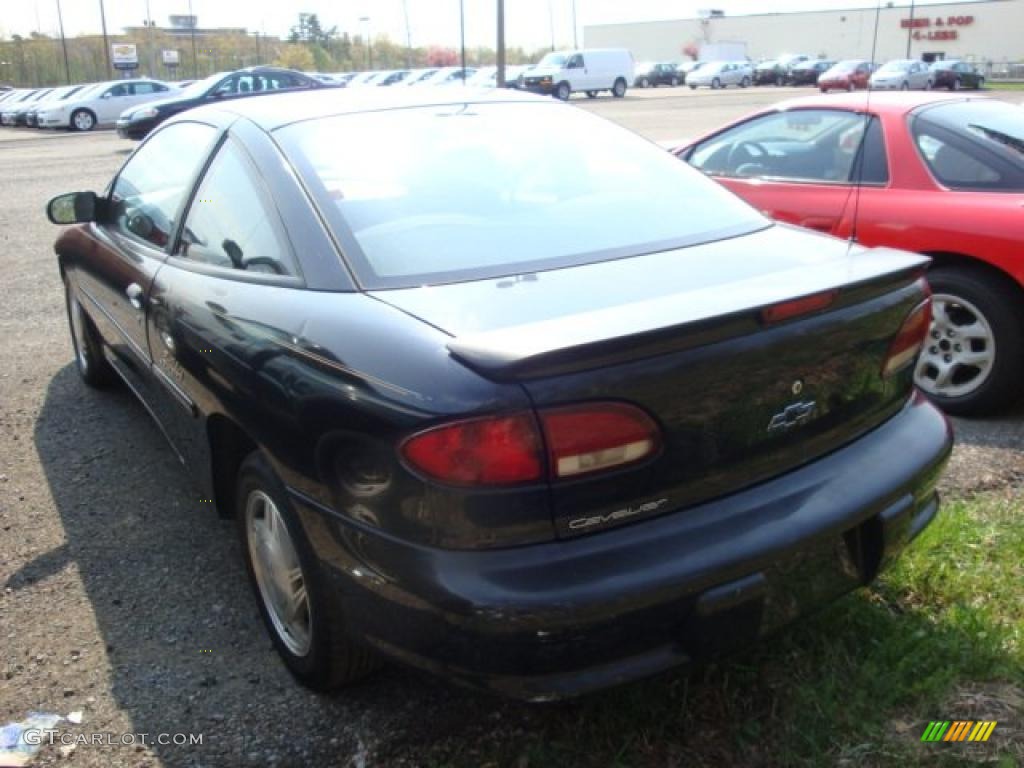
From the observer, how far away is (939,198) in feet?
14.9

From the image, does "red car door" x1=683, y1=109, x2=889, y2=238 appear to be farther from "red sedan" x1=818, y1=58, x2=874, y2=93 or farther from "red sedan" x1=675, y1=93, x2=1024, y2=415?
"red sedan" x1=818, y1=58, x2=874, y2=93

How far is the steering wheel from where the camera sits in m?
5.45

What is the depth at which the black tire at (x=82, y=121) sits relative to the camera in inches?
1142

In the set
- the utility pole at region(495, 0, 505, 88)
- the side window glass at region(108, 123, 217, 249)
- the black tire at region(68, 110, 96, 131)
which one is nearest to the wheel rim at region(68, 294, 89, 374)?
the side window glass at region(108, 123, 217, 249)

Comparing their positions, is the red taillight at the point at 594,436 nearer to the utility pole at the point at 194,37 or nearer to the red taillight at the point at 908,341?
the red taillight at the point at 908,341

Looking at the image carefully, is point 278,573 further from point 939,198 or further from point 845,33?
point 845,33

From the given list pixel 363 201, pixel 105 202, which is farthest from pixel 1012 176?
pixel 105 202

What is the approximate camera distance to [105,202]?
13.9 feet

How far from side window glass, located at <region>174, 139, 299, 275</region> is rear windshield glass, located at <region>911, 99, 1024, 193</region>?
3348 mm

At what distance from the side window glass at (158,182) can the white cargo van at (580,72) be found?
37.1m

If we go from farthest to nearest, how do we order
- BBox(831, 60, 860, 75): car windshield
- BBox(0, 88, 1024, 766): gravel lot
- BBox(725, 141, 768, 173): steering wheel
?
BBox(831, 60, 860, 75): car windshield → BBox(725, 141, 768, 173): steering wheel → BBox(0, 88, 1024, 766): gravel lot

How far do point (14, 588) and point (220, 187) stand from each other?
1.52 m

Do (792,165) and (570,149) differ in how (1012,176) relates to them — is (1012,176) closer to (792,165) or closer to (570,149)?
(792,165)

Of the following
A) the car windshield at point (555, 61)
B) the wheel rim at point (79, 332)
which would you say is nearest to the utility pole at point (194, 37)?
the car windshield at point (555, 61)
